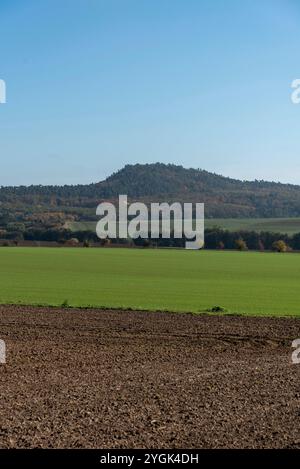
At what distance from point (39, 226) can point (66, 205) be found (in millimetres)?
41420

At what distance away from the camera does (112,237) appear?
4141 inches

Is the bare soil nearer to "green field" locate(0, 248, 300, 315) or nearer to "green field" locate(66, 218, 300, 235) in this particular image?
"green field" locate(0, 248, 300, 315)

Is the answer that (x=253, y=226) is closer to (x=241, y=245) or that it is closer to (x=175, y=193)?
(x=241, y=245)

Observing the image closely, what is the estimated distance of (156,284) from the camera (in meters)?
43.6

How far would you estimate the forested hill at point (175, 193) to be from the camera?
156 meters

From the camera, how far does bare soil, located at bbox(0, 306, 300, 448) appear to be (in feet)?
33.9

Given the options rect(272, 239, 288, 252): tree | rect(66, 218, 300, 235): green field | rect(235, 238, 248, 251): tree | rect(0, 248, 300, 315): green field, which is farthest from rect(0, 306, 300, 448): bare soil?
rect(66, 218, 300, 235): green field

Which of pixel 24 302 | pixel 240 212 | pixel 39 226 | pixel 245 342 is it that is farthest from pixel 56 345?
pixel 240 212

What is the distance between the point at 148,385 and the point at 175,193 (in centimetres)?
16342

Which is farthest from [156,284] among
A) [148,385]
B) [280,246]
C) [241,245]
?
[241,245]

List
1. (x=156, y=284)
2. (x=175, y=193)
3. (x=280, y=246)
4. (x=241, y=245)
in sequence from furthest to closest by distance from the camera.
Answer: (x=175, y=193) < (x=241, y=245) < (x=280, y=246) < (x=156, y=284)

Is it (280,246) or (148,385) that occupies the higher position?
(280,246)

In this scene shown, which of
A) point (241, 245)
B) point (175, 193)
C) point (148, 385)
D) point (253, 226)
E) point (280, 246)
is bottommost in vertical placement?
point (148, 385)

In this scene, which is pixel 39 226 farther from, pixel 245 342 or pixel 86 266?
pixel 245 342
